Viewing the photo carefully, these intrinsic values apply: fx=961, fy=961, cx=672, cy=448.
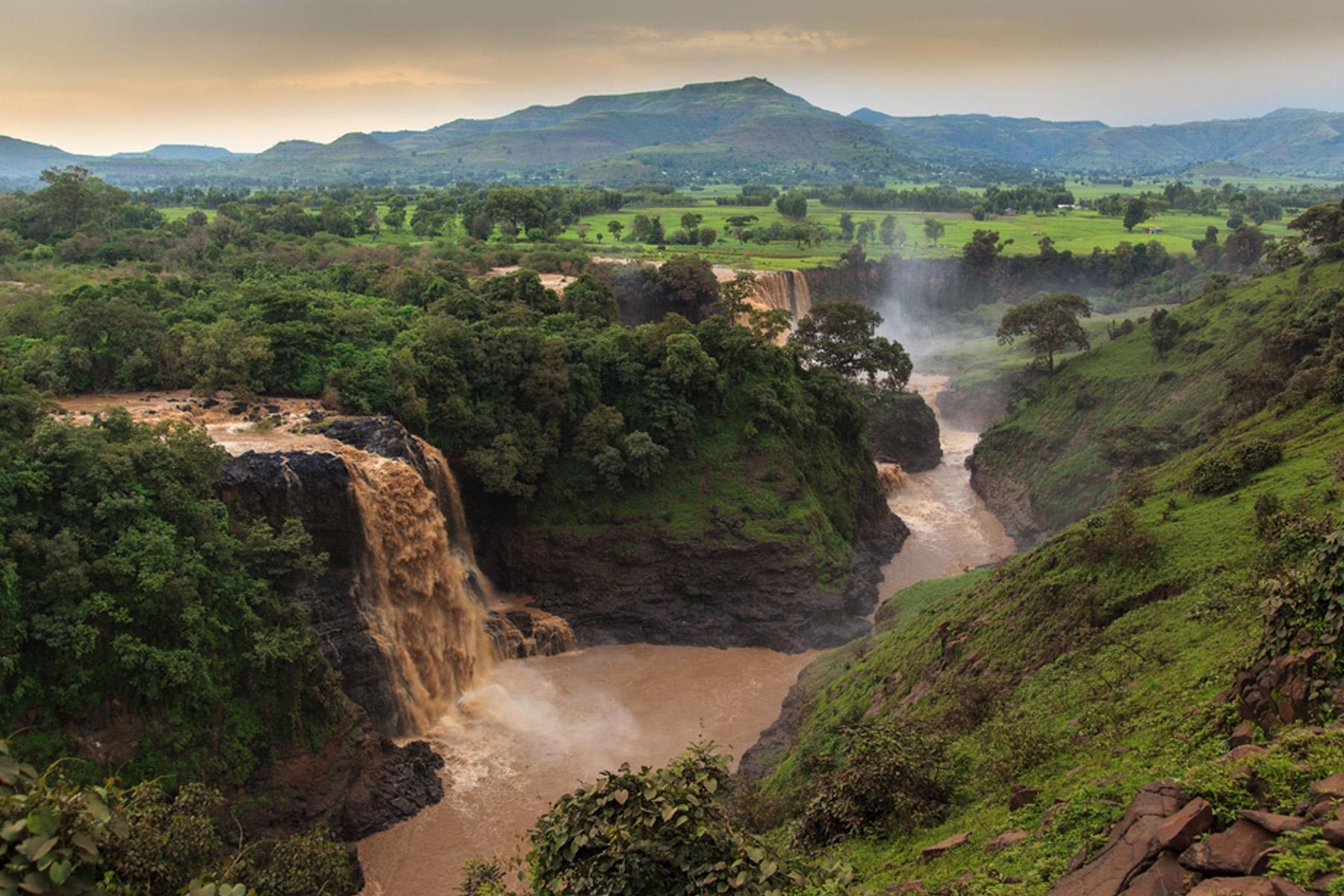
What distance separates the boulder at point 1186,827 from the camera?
8.41 metres

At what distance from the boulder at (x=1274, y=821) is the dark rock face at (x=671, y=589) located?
1023 inches

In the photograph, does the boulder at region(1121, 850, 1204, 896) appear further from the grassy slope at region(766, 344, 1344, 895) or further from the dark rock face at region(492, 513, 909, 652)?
the dark rock face at region(492, 513, 909, 652)

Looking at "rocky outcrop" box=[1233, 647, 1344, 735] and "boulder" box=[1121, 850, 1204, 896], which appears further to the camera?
"rocky outcrop" box=[1233, 647, 1344, 735]

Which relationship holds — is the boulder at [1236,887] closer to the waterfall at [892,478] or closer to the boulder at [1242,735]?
the boulder at [1242,735]

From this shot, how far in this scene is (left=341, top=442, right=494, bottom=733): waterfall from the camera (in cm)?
2802

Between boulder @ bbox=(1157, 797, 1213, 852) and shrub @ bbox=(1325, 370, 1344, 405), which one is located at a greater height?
shrub @ bbox=(1325, 370, 1344, 405)

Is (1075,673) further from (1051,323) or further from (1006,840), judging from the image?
(1051,323)

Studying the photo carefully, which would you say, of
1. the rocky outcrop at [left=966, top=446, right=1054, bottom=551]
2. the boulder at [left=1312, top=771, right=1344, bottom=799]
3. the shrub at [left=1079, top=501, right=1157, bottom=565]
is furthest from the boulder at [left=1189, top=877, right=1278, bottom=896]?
the rocky outcrop at [left=966, top=446, right=1054, bottom=551]

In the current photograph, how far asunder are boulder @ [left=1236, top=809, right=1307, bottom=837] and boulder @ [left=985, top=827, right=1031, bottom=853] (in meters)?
3.68

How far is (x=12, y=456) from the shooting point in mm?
22047

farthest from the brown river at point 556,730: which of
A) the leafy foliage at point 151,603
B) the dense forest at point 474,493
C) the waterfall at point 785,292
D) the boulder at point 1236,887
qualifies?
the waterfall at point 785,292

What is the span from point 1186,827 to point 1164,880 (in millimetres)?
575

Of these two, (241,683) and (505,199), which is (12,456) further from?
(505,199)

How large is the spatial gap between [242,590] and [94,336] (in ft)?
43.6
